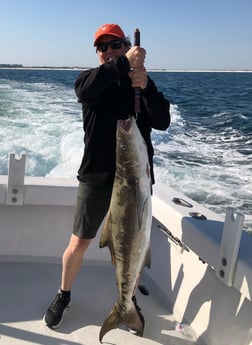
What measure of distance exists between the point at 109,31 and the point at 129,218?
961mm

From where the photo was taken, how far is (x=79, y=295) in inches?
116

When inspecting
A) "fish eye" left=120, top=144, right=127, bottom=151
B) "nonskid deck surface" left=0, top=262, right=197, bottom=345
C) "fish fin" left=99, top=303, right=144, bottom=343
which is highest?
"fish eye" left=120, top=144, right=127, bottom=151

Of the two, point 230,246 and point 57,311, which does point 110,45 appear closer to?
point 230,246

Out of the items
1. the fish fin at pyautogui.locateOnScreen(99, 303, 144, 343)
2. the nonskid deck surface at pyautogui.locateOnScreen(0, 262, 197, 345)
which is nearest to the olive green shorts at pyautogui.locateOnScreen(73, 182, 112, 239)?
the fish fin at pyautogui.locateOnScreen(99, 303, 144, 343)

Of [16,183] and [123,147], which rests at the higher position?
[123,147]

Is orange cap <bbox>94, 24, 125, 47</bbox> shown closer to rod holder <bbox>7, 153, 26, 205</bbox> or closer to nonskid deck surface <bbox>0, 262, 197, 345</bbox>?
rod holder <bbox>7, 153, 26, 205</bbox>

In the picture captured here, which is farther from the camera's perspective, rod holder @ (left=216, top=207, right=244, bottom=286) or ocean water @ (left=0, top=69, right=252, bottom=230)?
ocean water @ (left=0, top=69, right=252, bottom=230)

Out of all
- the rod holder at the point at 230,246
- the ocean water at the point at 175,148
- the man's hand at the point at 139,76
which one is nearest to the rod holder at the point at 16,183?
the man's hand at the point at 139,76

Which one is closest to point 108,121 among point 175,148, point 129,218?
point 129,218

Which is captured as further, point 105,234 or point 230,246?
point 105,234

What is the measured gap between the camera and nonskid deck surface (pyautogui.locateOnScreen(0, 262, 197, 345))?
2473mm

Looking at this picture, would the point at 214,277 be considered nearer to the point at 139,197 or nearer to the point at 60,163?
the point at 139,197

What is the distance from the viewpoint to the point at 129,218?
6.82 ft

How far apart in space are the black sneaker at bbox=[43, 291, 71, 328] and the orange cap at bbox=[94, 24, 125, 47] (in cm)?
149
